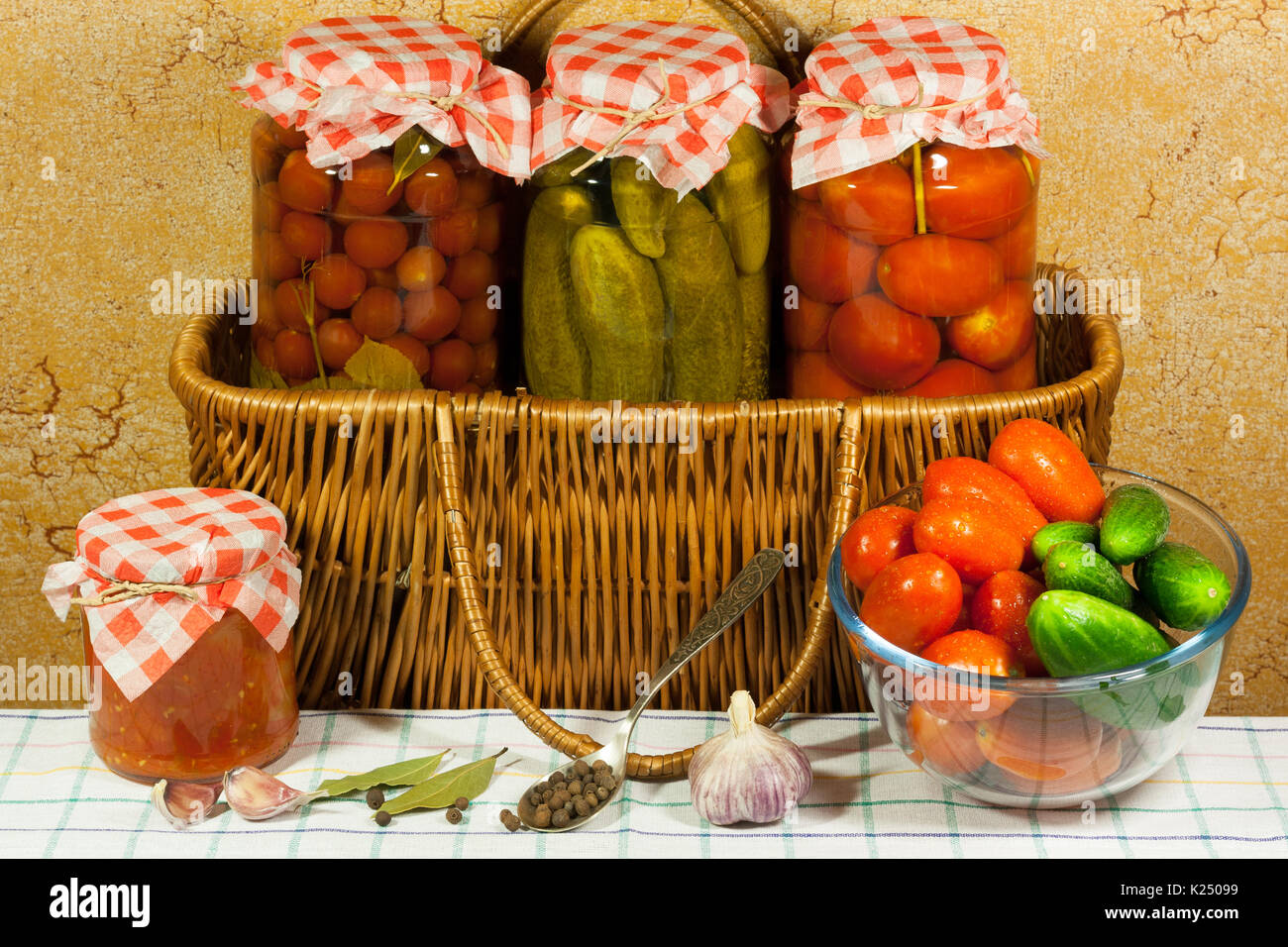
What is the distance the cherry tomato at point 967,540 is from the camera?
0.77 meters

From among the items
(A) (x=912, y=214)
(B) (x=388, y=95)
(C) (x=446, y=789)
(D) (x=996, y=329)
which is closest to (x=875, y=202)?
(A) (x=912, y=214)

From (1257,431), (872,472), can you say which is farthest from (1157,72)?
(872,472)

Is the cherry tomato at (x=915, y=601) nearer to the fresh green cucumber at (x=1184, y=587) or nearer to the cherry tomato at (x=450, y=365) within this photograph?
the fresh green cucumber at (x=1184, y=587)

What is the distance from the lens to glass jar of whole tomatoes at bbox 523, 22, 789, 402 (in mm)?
883

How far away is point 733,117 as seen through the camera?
0.90 metres

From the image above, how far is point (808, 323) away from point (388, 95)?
33 centimetres

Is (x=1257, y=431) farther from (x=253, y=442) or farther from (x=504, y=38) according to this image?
(x=253, y=442)

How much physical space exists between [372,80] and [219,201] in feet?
1.05

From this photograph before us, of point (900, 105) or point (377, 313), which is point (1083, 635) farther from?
point (377, 313)

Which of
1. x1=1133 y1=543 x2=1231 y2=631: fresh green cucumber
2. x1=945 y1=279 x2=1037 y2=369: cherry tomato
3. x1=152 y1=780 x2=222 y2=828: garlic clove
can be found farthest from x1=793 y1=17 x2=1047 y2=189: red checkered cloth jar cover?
x1=152 y1=780 x2=222 y2=828: garlic clove

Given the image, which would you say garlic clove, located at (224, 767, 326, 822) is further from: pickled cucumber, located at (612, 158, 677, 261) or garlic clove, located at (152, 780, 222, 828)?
pickled cucumber, located at (612, 158, 677, 261)

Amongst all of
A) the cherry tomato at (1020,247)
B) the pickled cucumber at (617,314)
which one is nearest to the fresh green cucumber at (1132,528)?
the cherry tomato at (1020,247)

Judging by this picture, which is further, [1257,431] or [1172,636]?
[1257,431]

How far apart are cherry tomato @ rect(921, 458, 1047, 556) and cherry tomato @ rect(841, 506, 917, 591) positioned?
26mm
